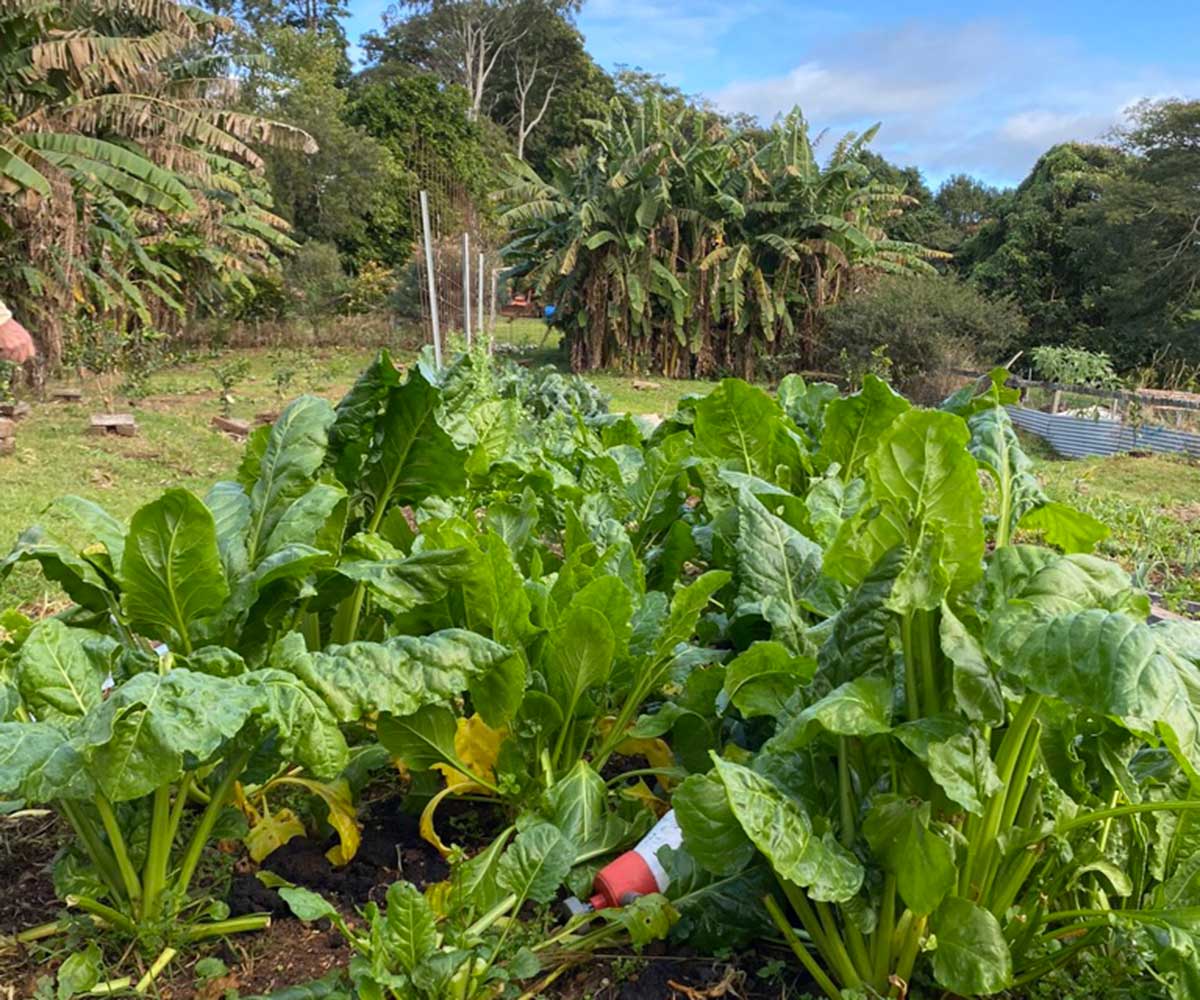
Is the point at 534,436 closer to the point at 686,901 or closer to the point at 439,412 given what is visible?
the point at 439,412

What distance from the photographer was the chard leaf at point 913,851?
1.36 metres

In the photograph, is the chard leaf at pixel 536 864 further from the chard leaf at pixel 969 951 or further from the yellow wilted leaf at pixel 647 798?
the chard leaf at pixel 969 951

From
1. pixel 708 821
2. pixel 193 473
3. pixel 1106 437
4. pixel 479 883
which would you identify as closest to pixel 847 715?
pixel 708 821

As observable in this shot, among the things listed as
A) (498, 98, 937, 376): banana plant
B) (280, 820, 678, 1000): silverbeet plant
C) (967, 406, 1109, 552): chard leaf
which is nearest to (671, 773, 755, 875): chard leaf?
(280, 820, 678, 1000): silverbeet plant

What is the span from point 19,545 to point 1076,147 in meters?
29.6

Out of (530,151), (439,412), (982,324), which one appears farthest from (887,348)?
(530,151)

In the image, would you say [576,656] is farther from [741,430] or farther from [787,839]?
[741,430]

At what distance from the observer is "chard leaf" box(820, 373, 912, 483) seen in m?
2.74

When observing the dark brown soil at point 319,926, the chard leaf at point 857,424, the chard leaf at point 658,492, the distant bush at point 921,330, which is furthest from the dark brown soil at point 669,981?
the distant bush at point 921,330

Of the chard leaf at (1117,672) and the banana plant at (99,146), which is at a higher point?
the banana plant at (99,146)

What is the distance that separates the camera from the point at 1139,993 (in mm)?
1504

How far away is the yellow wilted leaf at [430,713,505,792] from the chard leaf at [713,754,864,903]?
2.72 ft

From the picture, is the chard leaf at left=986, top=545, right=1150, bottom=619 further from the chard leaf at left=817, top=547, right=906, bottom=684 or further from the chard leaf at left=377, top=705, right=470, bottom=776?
the chard leaf at left=377, top=705, right=470, bottom=776

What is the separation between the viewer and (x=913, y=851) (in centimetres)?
138
